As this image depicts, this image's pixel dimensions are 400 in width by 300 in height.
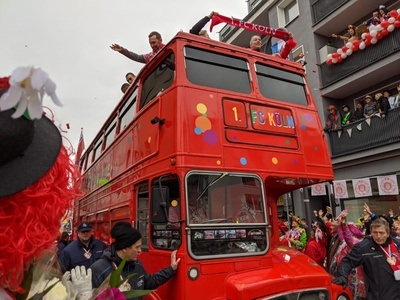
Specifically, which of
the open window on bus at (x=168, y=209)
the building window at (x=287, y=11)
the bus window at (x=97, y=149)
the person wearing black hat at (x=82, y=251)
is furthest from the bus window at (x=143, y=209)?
the building window at (x=287, y=11)

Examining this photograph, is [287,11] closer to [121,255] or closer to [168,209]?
[168,209]

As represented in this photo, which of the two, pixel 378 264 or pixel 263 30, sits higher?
pixel 263 30

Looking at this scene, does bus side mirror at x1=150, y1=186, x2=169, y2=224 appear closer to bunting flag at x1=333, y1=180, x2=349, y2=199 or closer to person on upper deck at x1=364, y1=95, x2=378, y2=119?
bunting flag at x1=333, y1=180, x2=349, y2=199

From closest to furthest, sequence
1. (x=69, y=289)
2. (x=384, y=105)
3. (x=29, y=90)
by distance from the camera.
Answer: (x=29, y=90) → (x=69, y=289) → (x=384, y=105)

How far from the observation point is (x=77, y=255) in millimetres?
5016

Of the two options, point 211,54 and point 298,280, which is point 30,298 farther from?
point 211,54

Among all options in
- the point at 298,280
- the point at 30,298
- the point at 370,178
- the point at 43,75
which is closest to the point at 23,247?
the point at 30,298

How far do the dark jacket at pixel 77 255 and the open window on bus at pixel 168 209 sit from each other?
1646 mm

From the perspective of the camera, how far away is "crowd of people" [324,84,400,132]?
11.9 meters

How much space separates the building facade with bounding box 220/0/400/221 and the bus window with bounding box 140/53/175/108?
5828 millimetres

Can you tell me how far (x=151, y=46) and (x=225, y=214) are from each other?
3199 millimetres

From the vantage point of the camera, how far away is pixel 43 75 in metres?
0.99

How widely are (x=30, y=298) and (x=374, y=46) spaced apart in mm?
14074

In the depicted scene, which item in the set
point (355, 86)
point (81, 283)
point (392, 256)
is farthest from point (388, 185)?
point (81, 283)
